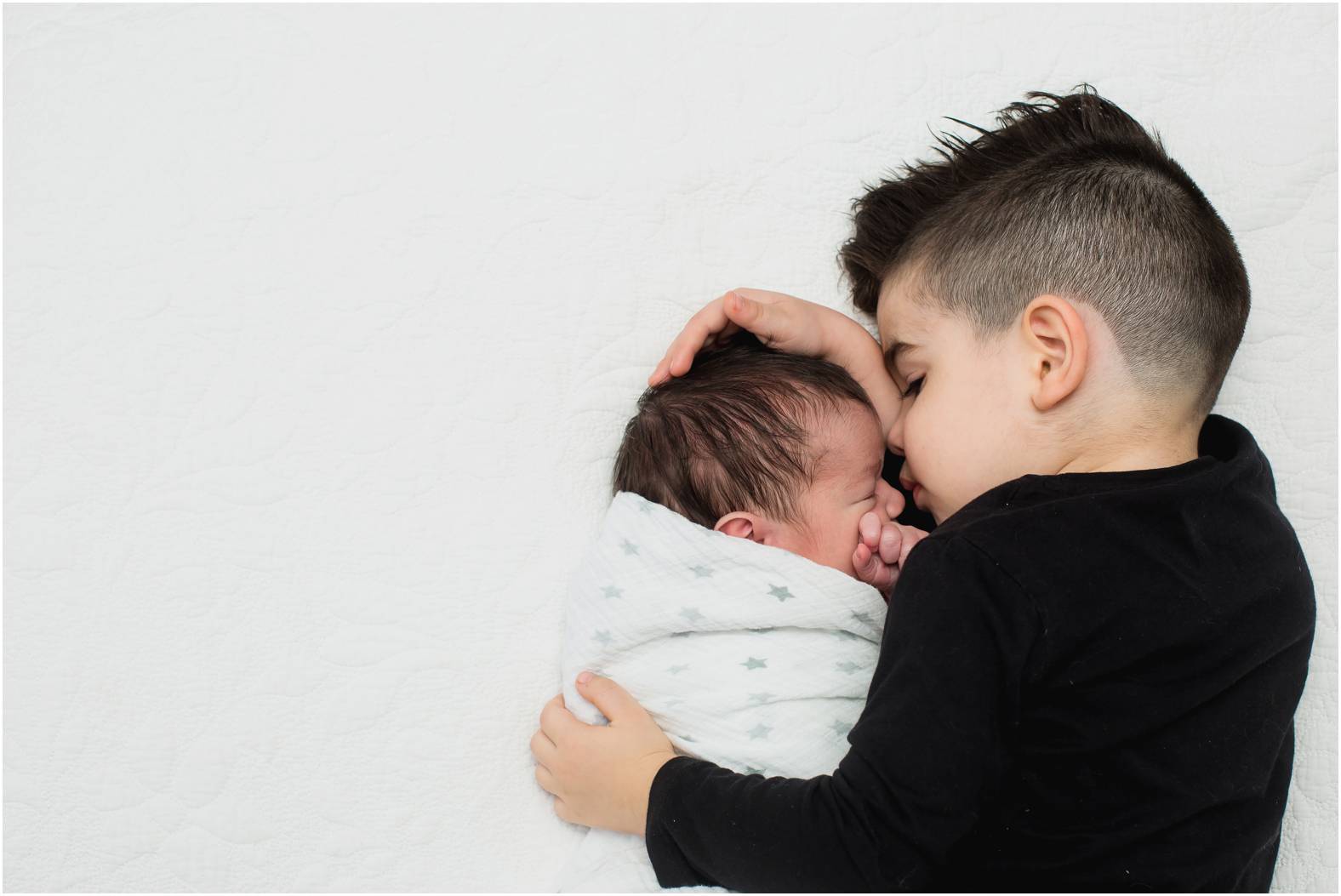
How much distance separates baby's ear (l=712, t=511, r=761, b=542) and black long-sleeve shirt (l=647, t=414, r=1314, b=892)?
0.19 meters

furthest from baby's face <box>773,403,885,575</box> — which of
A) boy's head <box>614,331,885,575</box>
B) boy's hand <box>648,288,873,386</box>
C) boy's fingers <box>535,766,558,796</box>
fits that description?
boy's fingers <box>535,766,558,796</box>

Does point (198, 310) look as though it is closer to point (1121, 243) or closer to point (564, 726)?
point (564, 726)

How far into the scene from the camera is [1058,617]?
91cm

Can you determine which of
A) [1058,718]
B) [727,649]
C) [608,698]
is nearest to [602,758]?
[608,698]

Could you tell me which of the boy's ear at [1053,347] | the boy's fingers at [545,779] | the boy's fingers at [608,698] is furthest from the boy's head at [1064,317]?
the boy's fingers at [545,779]

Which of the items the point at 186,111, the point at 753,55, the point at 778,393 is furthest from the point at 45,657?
the point at 753,55

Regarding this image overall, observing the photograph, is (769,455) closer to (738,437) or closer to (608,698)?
(738,437)

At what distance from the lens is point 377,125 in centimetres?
132

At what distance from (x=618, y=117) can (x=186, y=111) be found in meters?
0.53

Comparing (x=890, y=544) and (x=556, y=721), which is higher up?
(x=890, y=544)

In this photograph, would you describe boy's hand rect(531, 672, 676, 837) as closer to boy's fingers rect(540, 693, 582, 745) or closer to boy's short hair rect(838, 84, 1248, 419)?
boy's fingers rect(540, 693, 582, 745)

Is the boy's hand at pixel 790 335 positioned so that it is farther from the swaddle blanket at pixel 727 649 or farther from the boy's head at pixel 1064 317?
the swaddle blanket at pixel 727 649

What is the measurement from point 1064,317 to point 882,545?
0.30m

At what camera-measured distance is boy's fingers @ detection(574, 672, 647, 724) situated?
1.10m
